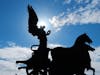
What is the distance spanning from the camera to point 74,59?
2559 centimetres

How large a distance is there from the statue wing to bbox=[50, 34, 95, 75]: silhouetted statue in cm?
277

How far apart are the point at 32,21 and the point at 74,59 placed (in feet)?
15.6

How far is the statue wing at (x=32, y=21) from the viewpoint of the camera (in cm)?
2716

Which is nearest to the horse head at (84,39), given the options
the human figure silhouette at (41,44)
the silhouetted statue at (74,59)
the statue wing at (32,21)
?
the silhouetted statue at (74,59)

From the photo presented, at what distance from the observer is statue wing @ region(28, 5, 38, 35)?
27156mm

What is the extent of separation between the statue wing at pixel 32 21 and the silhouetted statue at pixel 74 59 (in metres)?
2.77

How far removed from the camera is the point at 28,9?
92.1ft

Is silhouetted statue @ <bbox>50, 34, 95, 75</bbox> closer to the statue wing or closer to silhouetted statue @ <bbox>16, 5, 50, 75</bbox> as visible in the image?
silhouetted statue @ <bbox>16, 5, 50, 75</bbox>

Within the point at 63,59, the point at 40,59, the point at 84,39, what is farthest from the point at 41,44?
the point at 84,39

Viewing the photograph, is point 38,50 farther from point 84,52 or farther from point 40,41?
point 84,52

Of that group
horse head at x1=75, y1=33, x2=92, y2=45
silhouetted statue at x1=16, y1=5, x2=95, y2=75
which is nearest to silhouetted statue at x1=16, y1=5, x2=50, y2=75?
silhouetted statue at x1=16, y1=5, x2=95, y2=75

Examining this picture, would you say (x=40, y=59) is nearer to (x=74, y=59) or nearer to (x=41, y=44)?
(x=41, y=44)

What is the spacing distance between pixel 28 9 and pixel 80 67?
6.49m

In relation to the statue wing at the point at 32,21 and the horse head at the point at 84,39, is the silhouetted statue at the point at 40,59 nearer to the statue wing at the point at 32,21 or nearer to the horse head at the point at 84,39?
the statue wing at the point at 32,21
